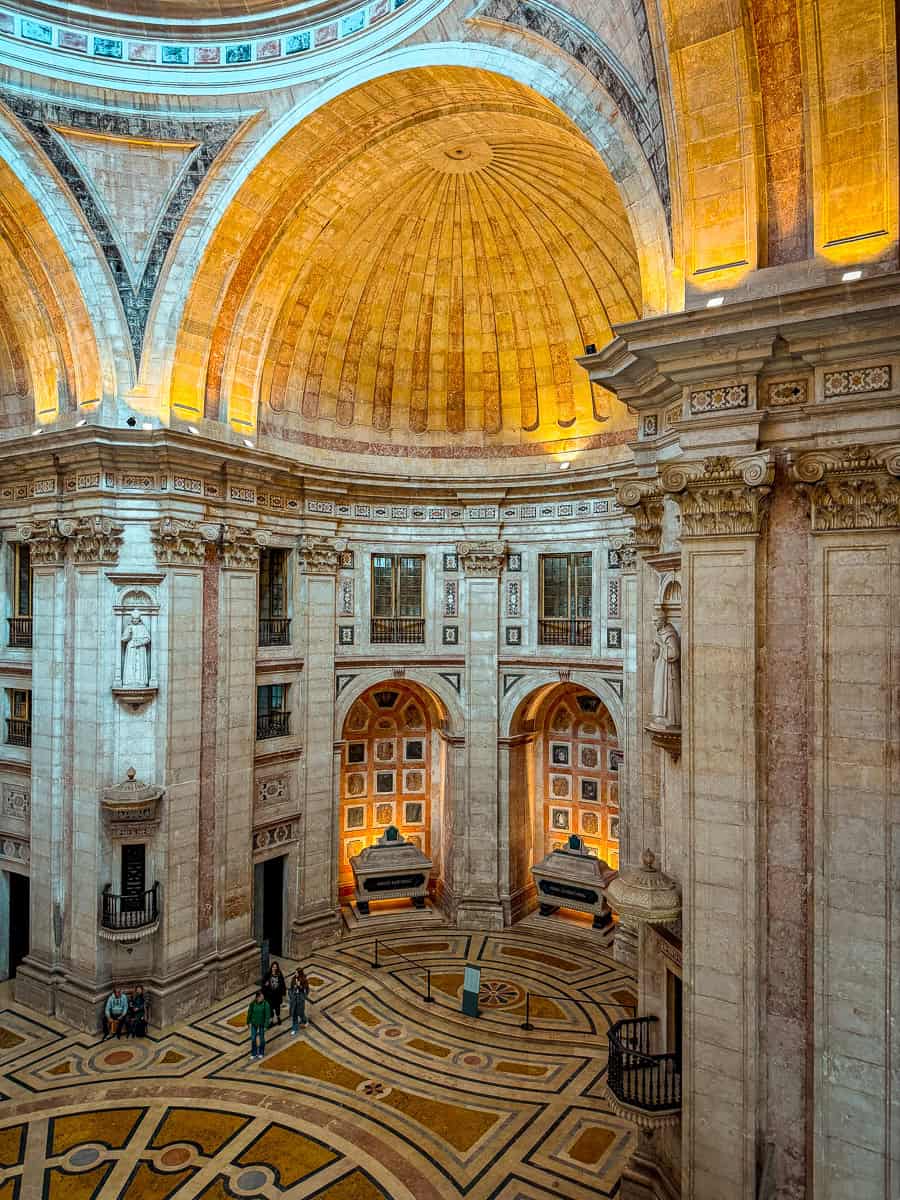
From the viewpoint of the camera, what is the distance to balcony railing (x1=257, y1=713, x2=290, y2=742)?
62.5 ft

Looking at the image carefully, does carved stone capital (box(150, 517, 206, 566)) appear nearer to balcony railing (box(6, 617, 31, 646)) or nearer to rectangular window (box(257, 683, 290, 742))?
rectangular window (box(257, 683, 290, 742))

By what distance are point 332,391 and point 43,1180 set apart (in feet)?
55.7

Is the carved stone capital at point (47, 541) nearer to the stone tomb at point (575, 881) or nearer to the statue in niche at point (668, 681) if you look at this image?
the statue in niche at point (668, 681)

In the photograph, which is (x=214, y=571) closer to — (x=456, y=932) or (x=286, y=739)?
(x=286, y=739)

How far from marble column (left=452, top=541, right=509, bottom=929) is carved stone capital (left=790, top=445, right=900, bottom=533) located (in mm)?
12991

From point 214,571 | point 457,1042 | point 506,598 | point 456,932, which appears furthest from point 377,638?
point 457,1042

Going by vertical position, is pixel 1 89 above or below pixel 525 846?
above

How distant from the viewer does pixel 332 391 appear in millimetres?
20750

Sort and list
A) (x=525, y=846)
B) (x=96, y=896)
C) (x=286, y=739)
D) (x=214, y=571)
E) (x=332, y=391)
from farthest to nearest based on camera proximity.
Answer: (x=525, y=846) < (x=332, y=391) < (x=286, y=739) < (x=214, y=571) < (x=96, y=896)

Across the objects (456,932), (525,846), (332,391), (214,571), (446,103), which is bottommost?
(456,932)

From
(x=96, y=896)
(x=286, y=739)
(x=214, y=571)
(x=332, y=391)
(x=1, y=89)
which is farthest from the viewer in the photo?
(x=332, y=391)

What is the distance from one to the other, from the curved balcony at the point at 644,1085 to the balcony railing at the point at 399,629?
12.7 metres

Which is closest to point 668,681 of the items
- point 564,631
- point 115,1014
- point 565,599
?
point 564,631

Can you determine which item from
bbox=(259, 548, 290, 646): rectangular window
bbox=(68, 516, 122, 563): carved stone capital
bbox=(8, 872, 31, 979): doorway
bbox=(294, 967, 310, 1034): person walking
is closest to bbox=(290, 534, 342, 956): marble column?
bbox=(259, 548, 290, 646): rectangular window
